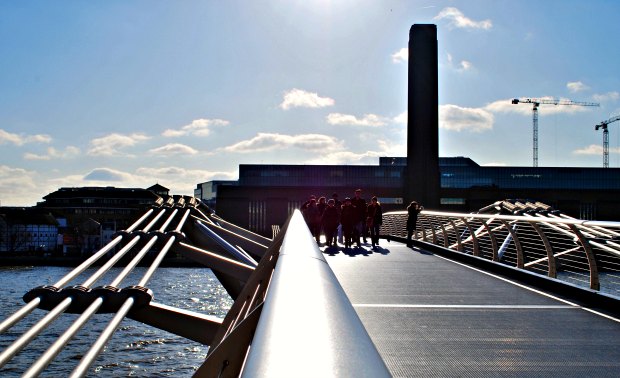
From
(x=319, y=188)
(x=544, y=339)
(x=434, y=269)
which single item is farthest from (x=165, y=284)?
(x=544, y=339)

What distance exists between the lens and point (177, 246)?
6.81 metres

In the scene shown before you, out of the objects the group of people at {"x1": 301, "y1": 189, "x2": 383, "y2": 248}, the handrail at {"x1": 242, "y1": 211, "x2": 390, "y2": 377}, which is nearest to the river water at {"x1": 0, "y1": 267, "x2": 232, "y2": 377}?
the group of people at {"x1": 301, "y1": 189, "x2": 383, "y2": 248}

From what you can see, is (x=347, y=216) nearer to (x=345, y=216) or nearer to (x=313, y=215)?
(x=345, y=216)

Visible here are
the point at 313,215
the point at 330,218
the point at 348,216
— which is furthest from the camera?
the point at 313,215

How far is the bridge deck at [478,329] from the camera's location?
3.96m

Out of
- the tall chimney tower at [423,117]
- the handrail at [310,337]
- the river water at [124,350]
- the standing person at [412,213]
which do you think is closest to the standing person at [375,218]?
the standing person at [412,213]

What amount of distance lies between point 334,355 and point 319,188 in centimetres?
6955

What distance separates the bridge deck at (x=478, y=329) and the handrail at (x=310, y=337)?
230 centimetres

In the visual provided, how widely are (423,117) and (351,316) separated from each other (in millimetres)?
40426

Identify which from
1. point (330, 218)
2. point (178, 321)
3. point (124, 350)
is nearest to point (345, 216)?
point (330, 218)

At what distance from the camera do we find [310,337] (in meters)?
1.18

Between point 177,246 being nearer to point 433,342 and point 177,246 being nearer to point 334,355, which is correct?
point 433,342

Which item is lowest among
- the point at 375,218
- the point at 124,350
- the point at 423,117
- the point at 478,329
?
the point at 124,350

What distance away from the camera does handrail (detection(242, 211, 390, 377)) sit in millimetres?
1000
